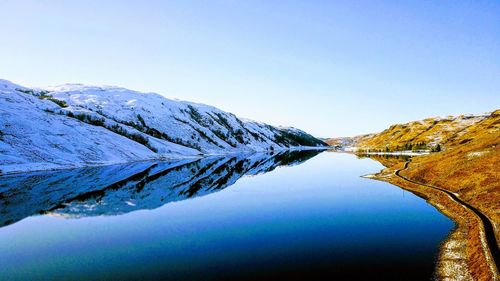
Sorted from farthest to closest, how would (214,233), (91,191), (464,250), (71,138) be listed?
(71,138), (91,191), (214,233), (464,250)

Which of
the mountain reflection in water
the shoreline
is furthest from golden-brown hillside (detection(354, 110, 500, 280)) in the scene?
the mountain reflection in water

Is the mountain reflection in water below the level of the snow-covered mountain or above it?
below

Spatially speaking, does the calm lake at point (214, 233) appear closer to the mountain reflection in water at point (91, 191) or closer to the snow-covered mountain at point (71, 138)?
the mountain reflection in water at point (91, 191)

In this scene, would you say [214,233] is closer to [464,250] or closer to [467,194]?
[464,250]

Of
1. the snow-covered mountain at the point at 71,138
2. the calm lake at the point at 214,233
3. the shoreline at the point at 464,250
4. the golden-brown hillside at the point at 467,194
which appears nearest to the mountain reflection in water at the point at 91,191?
the calm lake at the point at 214,233

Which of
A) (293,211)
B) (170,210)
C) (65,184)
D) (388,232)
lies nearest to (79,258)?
(170,210)

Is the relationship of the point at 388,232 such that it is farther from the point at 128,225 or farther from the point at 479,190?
the point at 128,225

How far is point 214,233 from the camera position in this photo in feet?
108

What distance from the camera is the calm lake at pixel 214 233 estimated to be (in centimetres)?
2362

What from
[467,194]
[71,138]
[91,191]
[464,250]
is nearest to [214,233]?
[464,250]

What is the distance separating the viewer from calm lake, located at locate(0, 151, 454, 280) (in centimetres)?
2362

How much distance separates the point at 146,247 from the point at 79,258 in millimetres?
5337

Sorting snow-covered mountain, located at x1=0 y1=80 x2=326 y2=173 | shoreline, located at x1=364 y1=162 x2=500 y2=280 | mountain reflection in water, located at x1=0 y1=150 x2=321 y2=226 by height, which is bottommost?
mountain reflection in water, located at x1=0 y1=150 x2=321 y2=226

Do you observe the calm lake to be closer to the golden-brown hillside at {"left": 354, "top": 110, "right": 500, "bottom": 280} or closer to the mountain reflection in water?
the mountain reflection in water
